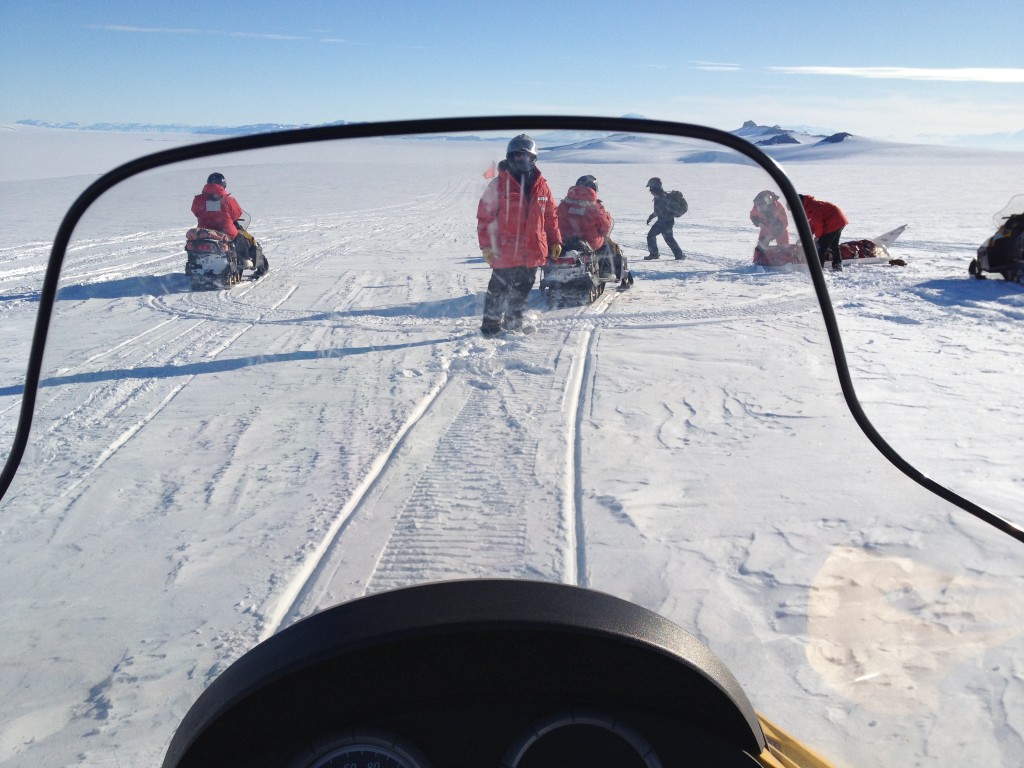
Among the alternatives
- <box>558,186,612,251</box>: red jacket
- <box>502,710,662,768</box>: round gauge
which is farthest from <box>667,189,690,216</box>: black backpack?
<box>502,710,662,768</box>: round gauge

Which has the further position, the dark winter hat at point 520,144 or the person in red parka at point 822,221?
the person in red parka at point 822,221

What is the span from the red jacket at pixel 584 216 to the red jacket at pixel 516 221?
2.6 inches

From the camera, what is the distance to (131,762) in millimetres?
1642

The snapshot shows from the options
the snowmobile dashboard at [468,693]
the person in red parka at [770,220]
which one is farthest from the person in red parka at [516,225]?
the snowmobile dashboard at [468,693]

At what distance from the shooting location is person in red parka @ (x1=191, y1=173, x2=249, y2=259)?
4.03 feet

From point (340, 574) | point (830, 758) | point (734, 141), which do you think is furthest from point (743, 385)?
point (734, 141)

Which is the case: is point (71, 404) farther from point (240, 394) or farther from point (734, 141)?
point (734, 141)

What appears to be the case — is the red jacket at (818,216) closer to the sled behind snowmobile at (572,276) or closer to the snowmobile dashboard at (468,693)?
the sled behind snowmobile at (572,276)

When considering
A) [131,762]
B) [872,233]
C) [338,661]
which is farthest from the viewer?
[872,233]

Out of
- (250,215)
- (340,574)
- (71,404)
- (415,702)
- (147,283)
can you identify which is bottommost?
(340,574)

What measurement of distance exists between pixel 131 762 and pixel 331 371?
1057 mm

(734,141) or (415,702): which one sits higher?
(734,141)

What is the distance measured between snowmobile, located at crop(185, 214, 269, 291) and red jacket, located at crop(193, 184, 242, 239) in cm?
2

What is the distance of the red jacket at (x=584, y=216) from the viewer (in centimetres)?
138
